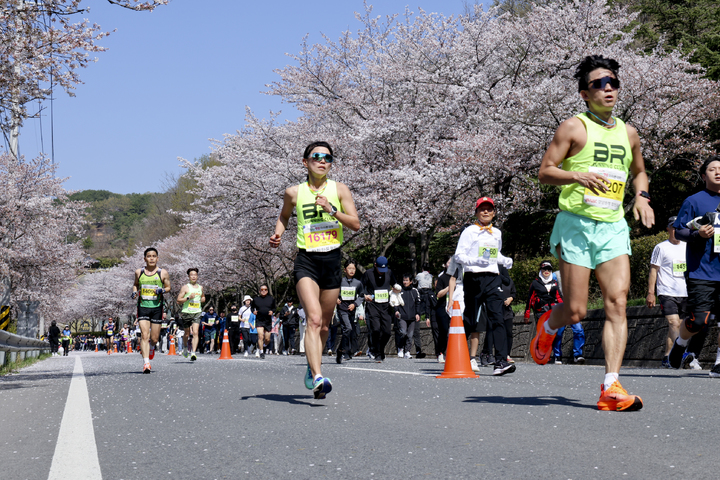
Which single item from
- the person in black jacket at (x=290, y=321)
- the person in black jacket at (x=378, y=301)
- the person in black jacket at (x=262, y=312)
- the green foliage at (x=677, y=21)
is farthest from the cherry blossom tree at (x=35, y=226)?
the green foliage at (x=677, y=21)

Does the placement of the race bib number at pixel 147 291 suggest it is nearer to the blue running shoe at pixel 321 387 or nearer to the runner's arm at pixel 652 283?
the blue running shoe at pixel 321 387

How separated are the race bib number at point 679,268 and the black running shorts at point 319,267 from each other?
5.45m

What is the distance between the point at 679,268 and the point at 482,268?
268 centimetres

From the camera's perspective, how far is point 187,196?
7131cm

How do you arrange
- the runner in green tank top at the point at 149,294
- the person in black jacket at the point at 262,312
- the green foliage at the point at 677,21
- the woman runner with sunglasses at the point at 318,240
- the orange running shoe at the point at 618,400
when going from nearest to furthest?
the orange running shoe at the point at 618,400 → the woman runner with sunglasses at the point at 318,240 → the runner in green tank top at the point at 149,294 → the person in black jacket at the point at 262,312 → the green foliage at the point at 677,21

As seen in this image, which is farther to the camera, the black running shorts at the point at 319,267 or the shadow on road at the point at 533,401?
the black running shorts at the point at 319,267

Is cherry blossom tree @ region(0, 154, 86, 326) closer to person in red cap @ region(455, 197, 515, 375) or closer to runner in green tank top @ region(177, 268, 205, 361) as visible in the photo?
runner in green tank top @ region(177, 268, 205, 361)

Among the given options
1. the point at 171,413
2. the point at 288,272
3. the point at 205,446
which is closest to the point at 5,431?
the point at 171,413

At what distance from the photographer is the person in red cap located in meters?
9.41

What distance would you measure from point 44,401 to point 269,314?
1303cm

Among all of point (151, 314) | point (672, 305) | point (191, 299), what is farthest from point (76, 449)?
point (191, 299)

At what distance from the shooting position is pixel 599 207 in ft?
17.2

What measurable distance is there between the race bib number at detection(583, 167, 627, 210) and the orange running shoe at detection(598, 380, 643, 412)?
116 cm

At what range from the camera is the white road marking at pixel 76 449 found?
3.60 m
